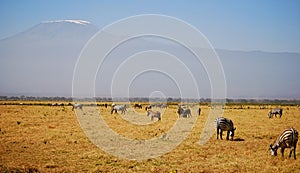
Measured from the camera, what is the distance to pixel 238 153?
16453mm

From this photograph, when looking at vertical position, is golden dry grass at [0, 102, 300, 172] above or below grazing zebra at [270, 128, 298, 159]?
below

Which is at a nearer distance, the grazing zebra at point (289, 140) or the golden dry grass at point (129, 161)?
the golden dry grass at point (129, 161)

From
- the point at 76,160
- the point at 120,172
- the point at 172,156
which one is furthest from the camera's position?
the point at 172,156

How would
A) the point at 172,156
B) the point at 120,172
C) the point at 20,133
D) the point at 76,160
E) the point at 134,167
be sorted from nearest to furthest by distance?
1. the point at 120,172
2. the point at 134,167
3. the point at 76,160
4. the point at 172,156
5. the point at 20,133

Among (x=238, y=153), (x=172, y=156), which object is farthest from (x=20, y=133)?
(x=238, y=153)

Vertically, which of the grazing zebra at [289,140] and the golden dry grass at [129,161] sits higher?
the grazing zebra at [289,140]

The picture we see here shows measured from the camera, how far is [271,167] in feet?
43.9

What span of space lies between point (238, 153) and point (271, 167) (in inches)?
122

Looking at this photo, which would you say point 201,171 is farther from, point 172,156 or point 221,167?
point 172,156

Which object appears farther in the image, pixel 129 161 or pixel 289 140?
pixel 289 140

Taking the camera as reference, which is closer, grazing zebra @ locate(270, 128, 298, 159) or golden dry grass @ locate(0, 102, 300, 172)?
golden dry grass @ locate(0, 102, 300, 172)

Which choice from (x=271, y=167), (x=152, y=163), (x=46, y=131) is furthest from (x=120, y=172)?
(x=46, y=131)

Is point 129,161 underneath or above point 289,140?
underneath

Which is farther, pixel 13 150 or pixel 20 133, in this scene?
pixel 20 133
